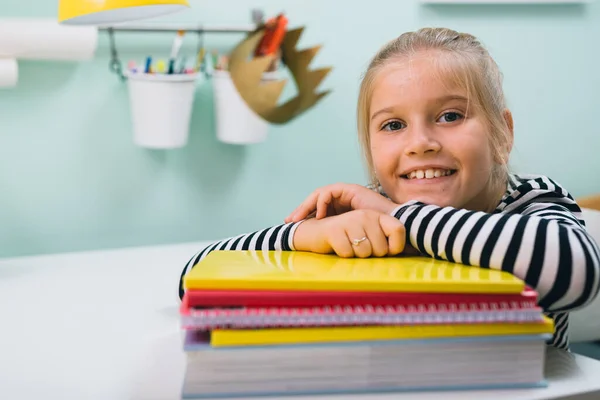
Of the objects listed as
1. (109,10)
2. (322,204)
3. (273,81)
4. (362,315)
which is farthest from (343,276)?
(273,81)

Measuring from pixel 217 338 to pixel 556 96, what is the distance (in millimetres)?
1500

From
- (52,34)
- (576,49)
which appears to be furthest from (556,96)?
(52,34)

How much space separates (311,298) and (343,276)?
33mm

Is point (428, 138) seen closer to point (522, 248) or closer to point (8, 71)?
point (522, 248)

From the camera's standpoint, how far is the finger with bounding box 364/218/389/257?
64 centimetres

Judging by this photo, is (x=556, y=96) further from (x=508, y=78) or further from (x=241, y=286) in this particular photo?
(x=241, y=286)

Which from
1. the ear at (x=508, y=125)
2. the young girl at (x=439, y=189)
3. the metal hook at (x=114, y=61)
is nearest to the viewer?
the young girl at (x=439, y=189)

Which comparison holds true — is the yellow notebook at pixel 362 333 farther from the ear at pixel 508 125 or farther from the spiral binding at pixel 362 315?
the ear at pixel 508 125

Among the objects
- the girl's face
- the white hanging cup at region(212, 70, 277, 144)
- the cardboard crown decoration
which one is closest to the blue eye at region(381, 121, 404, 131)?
Result: the girl's face

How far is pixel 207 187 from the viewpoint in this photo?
4.99ft

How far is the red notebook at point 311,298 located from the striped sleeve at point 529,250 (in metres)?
0.09

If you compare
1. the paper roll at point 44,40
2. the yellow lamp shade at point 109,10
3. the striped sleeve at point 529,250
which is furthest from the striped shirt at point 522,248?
the paper roll at point 44,40

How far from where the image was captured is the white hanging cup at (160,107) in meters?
1.31

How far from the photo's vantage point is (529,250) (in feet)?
1.92
